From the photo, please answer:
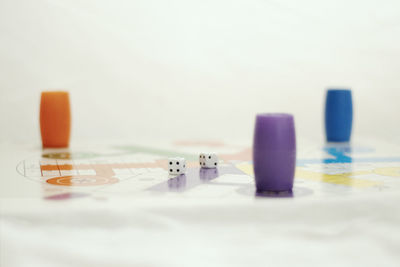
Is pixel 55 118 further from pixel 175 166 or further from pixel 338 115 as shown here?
pixel 338 115

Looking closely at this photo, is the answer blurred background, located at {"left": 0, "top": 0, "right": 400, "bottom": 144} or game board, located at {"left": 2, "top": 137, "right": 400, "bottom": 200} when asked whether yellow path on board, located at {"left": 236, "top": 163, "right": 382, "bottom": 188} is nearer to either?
game board, located at {"left": 2, "top": 137, "right": 400, "bottom": 200}

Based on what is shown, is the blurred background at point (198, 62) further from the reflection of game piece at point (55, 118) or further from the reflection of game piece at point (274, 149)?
the reflection of game piece at point (274, 149)

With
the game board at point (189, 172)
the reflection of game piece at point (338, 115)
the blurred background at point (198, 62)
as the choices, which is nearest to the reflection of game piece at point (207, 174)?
the game board at point (189, 172)

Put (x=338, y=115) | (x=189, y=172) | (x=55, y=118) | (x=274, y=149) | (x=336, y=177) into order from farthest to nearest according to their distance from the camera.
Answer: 1. (x=338, y=115)
2. (x=55, y=118)
3. (x=189, y=172)
4. (x=336, y=177)
5. (x=274, y=149)

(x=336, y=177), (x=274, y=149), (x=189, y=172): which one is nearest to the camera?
(x=274, y=149)

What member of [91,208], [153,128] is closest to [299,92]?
[153,128]

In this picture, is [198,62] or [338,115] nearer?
[338,115]

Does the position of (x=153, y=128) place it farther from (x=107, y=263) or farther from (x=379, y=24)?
(x=107, y=263)

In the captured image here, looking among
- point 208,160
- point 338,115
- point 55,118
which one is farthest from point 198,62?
point 208,160
